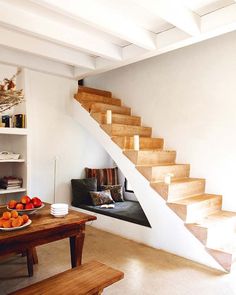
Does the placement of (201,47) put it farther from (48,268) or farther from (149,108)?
(48,268)

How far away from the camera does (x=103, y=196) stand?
4.30m

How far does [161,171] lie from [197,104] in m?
1.17

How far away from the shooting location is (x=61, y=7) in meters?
2.32

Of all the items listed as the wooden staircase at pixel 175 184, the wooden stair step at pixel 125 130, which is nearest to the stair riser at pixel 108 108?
the wooden staircase at pixel 175 184

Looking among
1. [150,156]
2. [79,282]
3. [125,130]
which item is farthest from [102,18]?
[79,282]

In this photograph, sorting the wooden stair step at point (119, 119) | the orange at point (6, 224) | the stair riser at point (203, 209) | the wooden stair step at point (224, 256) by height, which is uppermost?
the wooden stair step at point (119, 119)

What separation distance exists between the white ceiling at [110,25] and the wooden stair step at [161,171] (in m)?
1.48

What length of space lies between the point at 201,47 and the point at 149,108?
123 centimetres

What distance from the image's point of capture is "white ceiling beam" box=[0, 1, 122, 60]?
261 cm

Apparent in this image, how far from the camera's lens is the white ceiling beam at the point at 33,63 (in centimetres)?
371

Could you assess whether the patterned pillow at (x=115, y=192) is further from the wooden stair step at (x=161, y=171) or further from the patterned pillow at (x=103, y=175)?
the wooden stair step at (x=161, y=171)

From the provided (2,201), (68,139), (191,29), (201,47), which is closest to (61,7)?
(191,29)

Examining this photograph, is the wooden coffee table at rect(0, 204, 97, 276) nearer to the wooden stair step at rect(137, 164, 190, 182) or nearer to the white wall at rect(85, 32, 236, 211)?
the wooden stair step at rect(137, 164, 190, 182)

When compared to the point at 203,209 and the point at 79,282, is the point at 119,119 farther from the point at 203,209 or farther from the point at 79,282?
the point at 79,282
